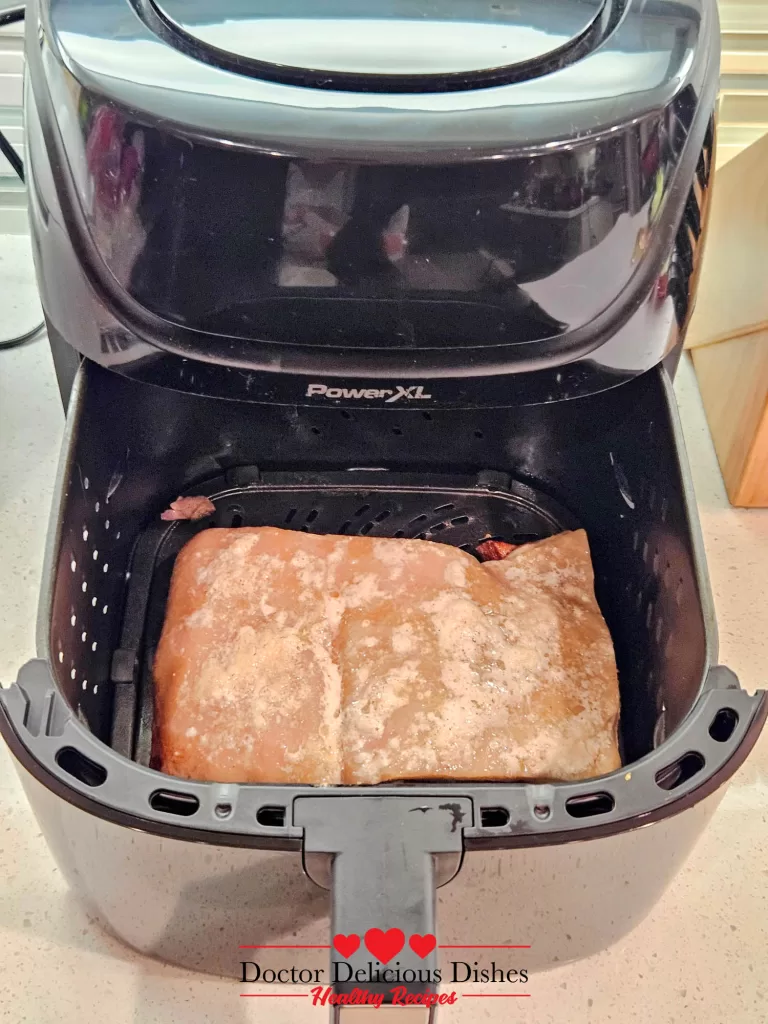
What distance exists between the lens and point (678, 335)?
1.78ft

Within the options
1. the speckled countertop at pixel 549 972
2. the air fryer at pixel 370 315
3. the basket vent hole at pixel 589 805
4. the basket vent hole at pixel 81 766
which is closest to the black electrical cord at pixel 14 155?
the air fryer at pixel 370 315

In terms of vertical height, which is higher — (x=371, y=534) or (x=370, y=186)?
(x=370, y=186)

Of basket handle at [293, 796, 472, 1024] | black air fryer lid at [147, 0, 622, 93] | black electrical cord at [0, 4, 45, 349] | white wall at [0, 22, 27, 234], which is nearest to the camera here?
basket handle at [293, 796, 472, 1024]

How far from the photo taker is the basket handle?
333 millimetres

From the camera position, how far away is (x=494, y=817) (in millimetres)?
372

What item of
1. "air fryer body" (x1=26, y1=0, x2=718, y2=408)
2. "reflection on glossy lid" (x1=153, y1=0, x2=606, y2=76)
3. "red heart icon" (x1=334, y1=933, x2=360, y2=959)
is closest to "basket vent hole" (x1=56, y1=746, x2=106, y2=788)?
"red heart icon" (x1=334, y1=933, x2=360, y2=959)

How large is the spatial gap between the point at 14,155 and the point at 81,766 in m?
0.65

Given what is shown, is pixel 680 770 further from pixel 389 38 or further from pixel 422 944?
pixel 389 38

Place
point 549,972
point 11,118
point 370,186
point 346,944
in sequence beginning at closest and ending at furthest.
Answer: point 346,944, point 370,186, point 549,972, point 11,118

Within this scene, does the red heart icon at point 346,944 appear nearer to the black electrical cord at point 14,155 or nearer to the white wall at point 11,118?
the black electrical cord at point 14,155

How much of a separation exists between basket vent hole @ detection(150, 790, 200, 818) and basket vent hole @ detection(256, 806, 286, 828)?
3 cm

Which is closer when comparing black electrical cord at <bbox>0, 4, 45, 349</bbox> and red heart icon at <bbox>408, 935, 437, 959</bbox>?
red heart icon at <bbox>408, 935, 437, 959</bbox>

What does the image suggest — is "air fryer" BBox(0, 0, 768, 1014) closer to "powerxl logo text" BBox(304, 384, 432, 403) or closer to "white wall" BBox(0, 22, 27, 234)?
"powerxl logo text" BBox(304, 384, 432, 403)

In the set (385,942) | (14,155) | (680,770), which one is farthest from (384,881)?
(14,155)
